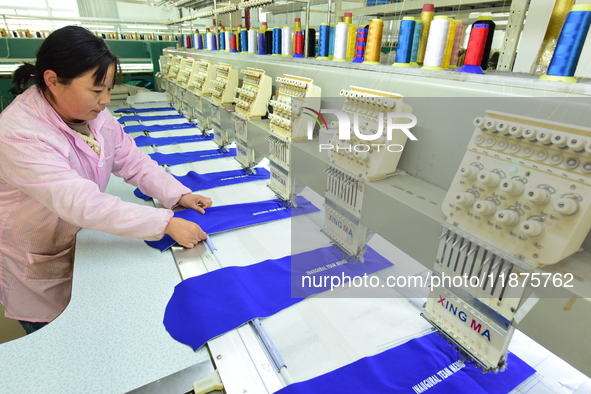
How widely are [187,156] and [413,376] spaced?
98.3 inches

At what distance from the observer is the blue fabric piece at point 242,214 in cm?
177

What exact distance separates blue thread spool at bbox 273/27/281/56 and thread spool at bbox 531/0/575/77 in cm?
179

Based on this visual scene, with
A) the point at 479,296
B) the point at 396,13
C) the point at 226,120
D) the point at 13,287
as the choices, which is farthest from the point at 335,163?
the point at 396,13

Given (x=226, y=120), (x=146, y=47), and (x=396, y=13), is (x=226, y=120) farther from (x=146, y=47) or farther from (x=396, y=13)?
(x=146, y=47)

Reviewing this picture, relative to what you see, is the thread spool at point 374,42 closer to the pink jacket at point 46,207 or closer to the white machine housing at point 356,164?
the white machine housing at point 356,164

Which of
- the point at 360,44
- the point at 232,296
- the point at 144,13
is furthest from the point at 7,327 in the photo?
the point at 144,13

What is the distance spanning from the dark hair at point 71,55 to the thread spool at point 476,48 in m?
1.27

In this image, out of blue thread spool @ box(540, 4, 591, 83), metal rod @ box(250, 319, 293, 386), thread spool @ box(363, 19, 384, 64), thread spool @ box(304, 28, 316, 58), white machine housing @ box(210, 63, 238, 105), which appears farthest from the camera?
white machine housing @ box(210, 63, 238, 105)

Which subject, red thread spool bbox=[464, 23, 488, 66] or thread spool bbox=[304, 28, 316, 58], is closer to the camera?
red thread spool bbox=[464, 23, 488, 66]

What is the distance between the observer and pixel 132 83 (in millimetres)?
6117

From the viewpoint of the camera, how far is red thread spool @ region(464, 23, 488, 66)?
1.15 m

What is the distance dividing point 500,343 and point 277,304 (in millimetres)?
736

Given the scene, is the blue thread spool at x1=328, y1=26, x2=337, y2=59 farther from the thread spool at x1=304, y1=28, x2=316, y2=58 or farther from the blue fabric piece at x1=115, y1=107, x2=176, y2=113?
the blue fabric piece at x1=115, y1=107, x2=176, y2=113

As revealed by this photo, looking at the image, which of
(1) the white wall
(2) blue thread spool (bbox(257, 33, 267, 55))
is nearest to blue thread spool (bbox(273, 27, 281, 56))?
(2) blue thread spool (bbox(257, 33, 267, 55))
